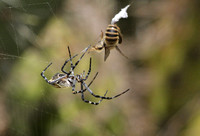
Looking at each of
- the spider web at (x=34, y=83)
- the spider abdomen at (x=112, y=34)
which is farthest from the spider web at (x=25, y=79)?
the spider abdomen at (x=112, y=34)

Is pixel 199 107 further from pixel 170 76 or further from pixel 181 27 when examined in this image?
pixel 181 27

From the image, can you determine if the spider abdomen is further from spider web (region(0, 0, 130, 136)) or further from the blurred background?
spider web (region(0, 0, 130, 136))

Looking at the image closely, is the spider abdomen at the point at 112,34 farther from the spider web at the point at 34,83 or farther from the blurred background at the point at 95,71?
the spider web at the point at 34,83

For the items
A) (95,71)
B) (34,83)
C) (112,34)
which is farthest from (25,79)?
(112,34)

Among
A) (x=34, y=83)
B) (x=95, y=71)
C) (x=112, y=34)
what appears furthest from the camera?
(x=95, y=71)

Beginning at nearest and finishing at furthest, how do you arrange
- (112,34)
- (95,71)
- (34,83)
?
(112,34), (34,83), (95,71)

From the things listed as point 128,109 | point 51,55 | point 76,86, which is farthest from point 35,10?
point 128,109

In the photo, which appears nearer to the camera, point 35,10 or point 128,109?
point 35,10

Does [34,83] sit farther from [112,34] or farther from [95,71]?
[112,34]

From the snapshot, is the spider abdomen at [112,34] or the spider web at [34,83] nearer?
the spider abdomen at [112,34]
